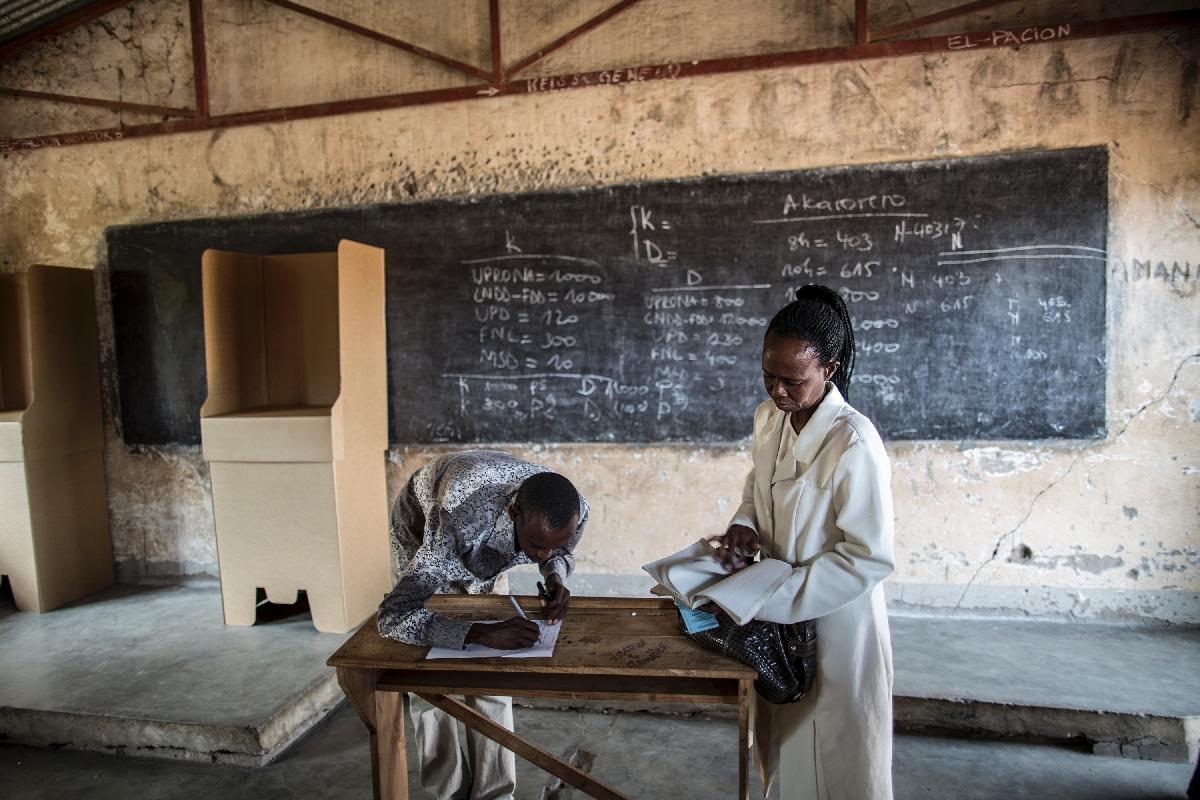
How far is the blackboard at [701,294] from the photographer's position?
10.3 ft

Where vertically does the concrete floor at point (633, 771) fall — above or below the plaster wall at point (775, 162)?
below

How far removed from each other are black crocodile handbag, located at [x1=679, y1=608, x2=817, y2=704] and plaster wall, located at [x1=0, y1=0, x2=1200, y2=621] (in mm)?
1917

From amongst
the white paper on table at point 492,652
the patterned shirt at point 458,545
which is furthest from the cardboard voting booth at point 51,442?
the white paper on table at point 492,652

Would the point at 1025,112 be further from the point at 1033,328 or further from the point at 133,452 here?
the point at 133,452

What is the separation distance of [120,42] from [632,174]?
120 inches

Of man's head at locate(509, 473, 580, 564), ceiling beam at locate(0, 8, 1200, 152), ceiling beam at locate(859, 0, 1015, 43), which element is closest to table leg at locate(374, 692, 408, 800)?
man's head at locate(509, 473, 580, 564)

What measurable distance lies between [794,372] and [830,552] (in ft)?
1.32

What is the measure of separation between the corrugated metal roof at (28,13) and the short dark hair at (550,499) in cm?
417

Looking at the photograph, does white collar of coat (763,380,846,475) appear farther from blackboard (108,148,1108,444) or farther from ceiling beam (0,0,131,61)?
ceiling beam (0,0,131,61)

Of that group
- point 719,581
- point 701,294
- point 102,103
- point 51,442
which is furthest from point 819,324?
point 102,103

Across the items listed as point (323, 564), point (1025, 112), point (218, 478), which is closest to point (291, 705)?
point (323, 564)

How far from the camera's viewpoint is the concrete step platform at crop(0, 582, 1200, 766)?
2.47 m

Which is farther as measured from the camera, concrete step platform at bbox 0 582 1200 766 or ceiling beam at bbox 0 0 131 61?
ceiling beam at bbox 0 0 131 61

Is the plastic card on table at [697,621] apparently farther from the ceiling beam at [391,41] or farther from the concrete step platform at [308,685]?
the ceiling beam at [391,41]
